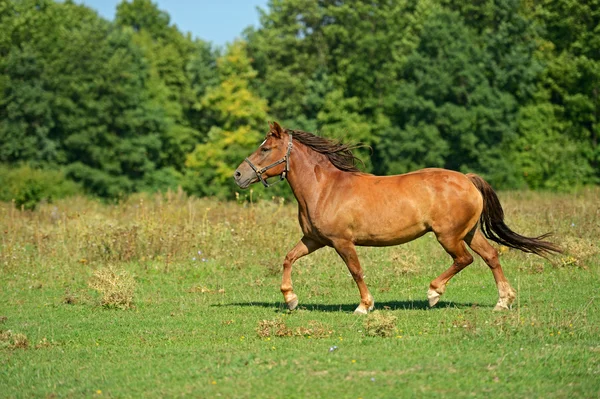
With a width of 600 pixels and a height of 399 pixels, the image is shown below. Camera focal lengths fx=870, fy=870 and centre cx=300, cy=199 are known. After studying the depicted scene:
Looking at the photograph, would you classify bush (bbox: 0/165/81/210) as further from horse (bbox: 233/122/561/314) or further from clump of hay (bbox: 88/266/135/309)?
horse (bbox: 233/122/561/314)

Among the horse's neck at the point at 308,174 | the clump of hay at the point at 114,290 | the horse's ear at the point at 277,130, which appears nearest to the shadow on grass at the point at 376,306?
the clump of hay at the point at 114,290

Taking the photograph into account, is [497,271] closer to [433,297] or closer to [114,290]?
[433,297]

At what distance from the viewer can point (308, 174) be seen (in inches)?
482

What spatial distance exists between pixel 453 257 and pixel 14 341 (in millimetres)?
5823

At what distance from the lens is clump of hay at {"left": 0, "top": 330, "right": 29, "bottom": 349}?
10406mm

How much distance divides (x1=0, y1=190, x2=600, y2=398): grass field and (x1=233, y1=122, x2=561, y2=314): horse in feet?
2.40

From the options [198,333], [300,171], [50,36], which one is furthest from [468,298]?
[50,36]

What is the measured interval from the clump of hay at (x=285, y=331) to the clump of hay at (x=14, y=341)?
9.22ft

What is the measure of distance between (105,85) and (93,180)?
6490 millimetres

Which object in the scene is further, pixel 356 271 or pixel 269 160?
pixel 269 160

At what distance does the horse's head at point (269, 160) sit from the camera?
40.3 feet

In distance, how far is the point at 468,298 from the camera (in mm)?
13195

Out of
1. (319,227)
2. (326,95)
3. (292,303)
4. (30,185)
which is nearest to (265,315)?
(292,303)

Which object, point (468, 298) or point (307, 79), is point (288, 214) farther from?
point (307, 79)
